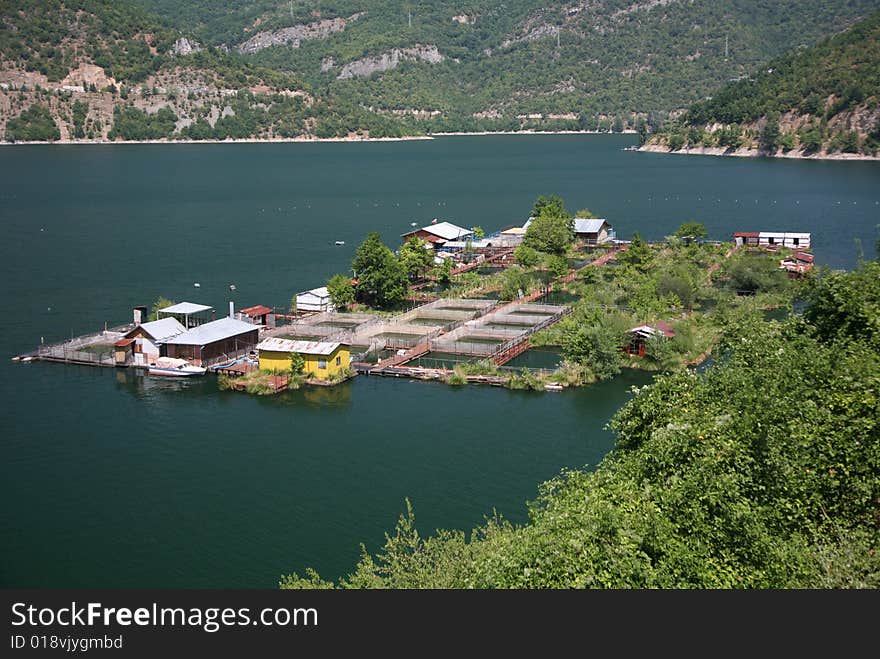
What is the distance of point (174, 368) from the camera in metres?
33.7

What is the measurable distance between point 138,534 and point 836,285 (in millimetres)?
16955

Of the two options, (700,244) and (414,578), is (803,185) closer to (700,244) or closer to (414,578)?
(700,244)

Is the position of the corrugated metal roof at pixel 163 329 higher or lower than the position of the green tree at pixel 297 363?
higher

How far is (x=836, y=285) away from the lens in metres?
22.6

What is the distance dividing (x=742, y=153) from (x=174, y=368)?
116 meters

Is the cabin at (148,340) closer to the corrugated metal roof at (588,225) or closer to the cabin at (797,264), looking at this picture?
the cabin at (797,264)

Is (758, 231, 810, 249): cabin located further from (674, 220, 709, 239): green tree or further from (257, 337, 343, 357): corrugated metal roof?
(257, 337, 343, 357): corrugated metal roof

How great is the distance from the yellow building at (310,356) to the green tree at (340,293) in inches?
333

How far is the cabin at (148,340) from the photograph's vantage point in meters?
34.8

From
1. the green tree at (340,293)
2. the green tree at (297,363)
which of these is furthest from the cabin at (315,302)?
the green tree at (297,363)

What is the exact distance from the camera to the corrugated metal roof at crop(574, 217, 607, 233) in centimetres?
6147

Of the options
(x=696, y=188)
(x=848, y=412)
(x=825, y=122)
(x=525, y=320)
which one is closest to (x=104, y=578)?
(x=848, y=412)

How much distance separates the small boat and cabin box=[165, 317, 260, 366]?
33cm

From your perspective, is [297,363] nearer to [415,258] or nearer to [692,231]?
[415,258]
